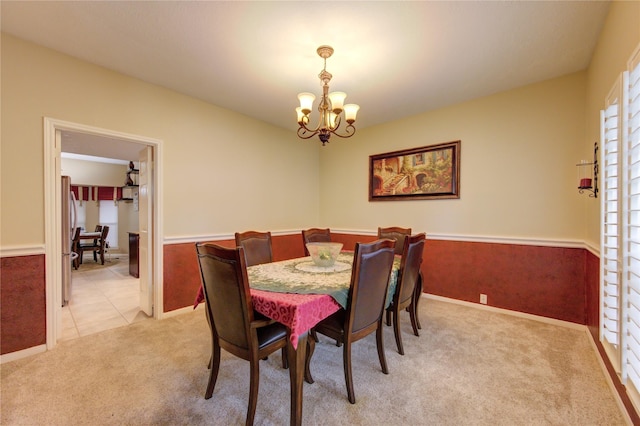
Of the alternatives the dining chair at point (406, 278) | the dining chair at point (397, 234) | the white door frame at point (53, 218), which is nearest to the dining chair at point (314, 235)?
the dining chair at point (397, 234)

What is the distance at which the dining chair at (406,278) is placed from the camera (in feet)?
7.22

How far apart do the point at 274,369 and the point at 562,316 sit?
2.93m

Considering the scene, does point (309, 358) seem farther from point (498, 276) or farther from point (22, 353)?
→ point (498, 276)

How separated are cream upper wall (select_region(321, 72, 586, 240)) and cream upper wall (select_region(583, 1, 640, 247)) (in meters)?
0.20

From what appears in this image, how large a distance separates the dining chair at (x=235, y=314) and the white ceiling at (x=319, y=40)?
1.67 m

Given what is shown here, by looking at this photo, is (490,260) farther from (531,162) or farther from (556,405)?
(556,405)

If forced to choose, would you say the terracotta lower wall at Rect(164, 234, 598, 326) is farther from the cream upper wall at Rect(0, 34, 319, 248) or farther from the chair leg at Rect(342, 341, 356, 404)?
the chair leg at Rect(342, 341, 356, 404)

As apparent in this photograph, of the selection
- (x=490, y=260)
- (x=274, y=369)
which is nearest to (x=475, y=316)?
(x=490, y=260)

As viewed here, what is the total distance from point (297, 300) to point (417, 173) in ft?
9.61

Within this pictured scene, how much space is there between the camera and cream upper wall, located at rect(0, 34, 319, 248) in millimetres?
2178

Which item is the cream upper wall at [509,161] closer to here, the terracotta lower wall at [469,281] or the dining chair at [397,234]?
the terracotta lower wall at [469,281]

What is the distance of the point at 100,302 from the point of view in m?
3.56

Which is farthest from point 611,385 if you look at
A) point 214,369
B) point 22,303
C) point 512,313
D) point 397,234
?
point 22,303

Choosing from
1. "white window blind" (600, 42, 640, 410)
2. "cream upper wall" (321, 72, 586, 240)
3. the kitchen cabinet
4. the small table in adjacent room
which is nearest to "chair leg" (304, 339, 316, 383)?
"white window blind" (600, 42, 640, 410)
